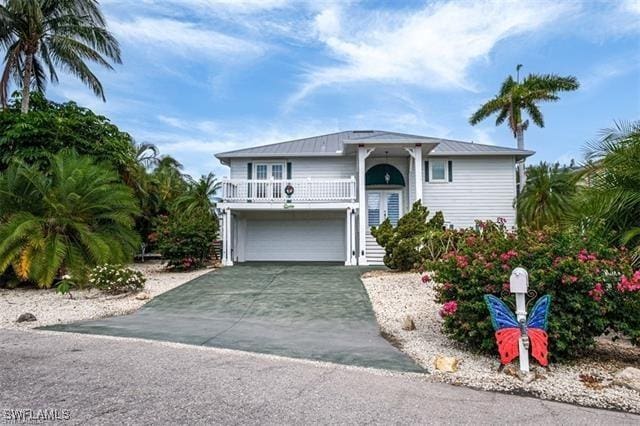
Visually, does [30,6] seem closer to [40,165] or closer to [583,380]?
[40,165]

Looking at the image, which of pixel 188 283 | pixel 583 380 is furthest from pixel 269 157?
pixel 583 380

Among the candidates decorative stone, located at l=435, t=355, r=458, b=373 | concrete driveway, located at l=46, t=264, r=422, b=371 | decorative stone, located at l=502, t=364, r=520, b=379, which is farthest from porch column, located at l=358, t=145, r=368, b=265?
decorative stone, located at l=502, t=364, r=520, b=379

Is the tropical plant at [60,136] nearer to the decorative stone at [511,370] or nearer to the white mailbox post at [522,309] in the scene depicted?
the white mailbox post at [522,309]

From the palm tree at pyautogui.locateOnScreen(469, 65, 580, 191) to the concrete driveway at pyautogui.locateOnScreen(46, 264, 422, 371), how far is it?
2088 centimetres

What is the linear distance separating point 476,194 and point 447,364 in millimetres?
14814

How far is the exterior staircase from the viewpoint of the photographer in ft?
56.8

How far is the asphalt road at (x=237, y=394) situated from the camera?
3.68m

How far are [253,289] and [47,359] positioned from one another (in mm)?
6259

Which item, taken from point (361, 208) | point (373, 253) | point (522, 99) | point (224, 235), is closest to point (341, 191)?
point (361, 208)

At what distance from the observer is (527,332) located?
196 inches

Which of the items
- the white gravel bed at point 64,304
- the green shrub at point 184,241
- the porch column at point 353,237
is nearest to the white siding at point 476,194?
the porch column at point 353,237

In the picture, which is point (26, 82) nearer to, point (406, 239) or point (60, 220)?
point (60, 220)

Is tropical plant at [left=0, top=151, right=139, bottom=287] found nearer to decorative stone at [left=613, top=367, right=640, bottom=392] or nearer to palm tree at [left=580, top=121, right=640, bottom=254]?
palm tree at [left=580, top=121, right=640, bottom=254]

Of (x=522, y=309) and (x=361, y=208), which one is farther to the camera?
(x=361, y=208)
